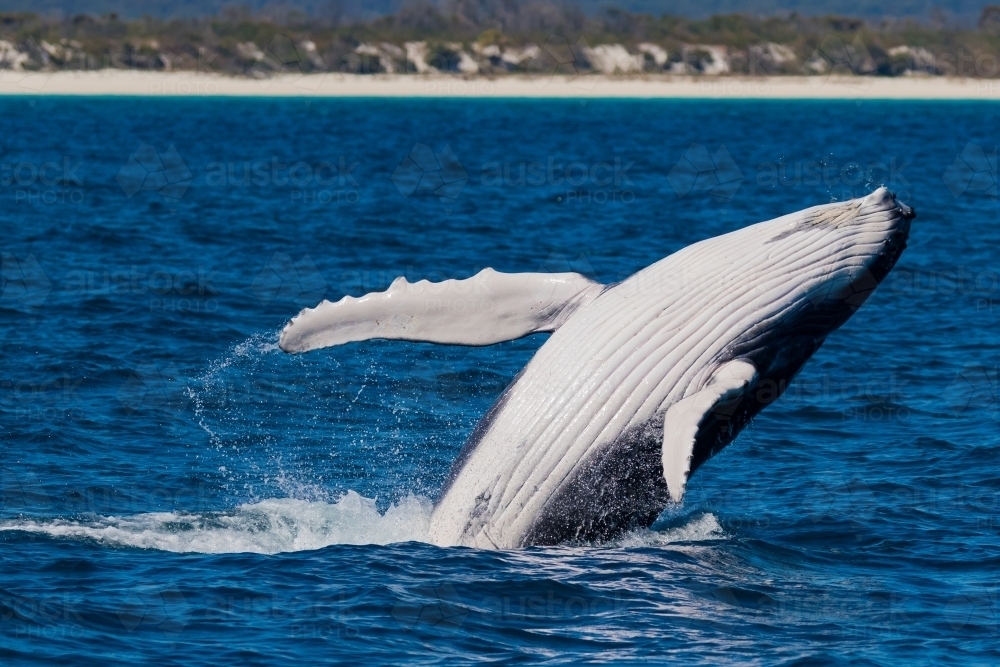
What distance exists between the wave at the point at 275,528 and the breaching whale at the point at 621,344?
0.78m

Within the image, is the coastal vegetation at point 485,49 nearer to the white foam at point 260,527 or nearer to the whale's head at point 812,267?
the white foam at point 260,527

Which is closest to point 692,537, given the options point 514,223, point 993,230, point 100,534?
point 100,534

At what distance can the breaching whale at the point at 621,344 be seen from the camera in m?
12.2

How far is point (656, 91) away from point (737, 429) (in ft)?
491

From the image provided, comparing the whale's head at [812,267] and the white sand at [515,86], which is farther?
the white sand at [515,86]

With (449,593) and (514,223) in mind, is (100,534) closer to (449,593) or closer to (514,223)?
(449,593)

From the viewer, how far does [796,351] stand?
1248 cm

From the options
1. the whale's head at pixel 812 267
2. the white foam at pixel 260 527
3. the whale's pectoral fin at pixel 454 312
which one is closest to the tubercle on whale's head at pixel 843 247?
the whale's head at pixel 812 267

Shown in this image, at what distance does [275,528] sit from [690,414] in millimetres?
4753

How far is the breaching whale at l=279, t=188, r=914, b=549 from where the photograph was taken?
1216 centimetres

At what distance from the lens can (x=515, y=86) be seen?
6324 inches

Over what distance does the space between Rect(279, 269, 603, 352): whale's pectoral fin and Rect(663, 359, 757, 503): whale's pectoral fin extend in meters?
1.52

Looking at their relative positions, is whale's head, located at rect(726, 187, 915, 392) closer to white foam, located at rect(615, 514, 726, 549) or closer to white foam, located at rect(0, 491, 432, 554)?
white foam, located at rect(615, 514, 726, 549)

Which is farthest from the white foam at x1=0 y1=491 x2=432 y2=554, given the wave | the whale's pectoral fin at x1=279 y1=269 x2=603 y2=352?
the whale's pectoral fin at x1=279 y1=269 x2=603 y2=352
